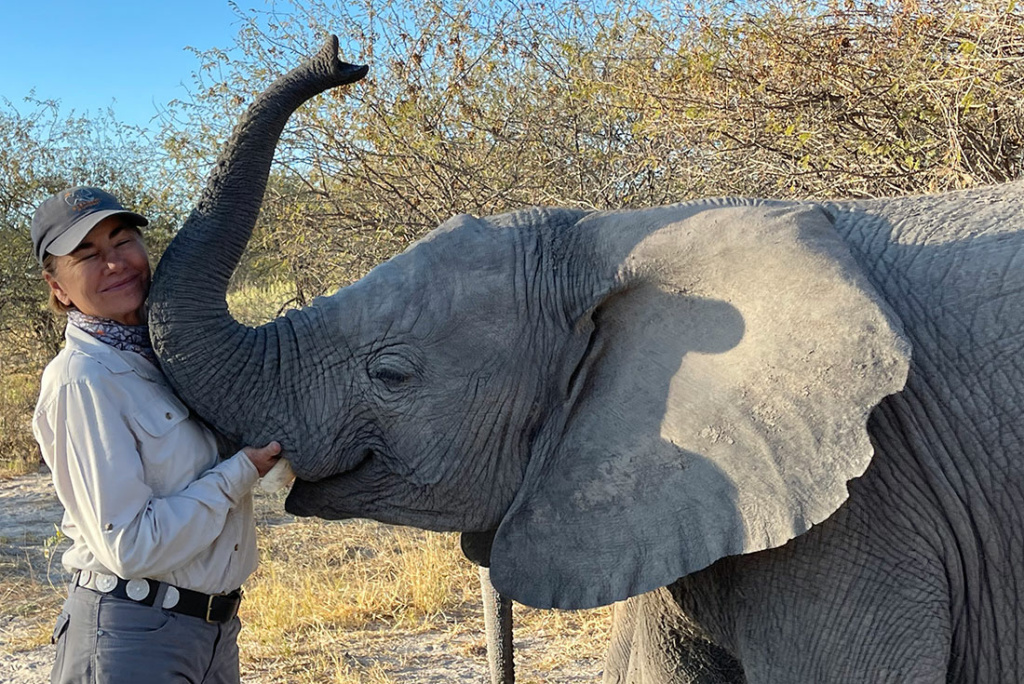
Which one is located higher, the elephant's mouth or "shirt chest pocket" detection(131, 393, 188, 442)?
"shirt chest pocket" detection(131, 393, 188, 442)

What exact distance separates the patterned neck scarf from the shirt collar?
0.6 inches

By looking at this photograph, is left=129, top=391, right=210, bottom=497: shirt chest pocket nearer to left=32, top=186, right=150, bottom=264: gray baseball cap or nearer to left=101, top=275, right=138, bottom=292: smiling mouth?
left=101, top=275, right=138, bottom=292: smiling mouth

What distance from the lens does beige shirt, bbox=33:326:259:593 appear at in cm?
242

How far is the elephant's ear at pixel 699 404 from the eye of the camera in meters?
2.07

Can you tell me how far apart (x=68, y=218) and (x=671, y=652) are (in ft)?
7.53

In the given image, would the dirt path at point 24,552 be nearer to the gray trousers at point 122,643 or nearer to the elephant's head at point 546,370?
the gray trousers at point 122,643

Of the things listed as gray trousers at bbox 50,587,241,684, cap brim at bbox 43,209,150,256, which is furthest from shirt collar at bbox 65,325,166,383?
gray trousers at bbox 50,587,241,684

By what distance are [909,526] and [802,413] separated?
446mm

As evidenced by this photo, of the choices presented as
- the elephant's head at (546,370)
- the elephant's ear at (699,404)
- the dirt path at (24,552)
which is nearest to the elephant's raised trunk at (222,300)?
the elephant's head at (546,370)

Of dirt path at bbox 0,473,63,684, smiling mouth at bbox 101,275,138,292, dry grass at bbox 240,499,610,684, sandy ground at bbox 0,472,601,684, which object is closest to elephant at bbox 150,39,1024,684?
smiling mouth at bbox 101,275,138,292

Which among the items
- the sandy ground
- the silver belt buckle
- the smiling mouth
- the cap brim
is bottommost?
the sandy ground

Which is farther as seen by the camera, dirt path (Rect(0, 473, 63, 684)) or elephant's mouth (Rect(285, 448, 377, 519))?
dirt path (Rect(0, 473, 63, 684))

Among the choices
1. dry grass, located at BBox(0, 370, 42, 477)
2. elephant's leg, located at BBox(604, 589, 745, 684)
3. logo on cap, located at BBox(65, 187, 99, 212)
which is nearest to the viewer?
logo on cap, located at BBox(65, 187, 99, 212)

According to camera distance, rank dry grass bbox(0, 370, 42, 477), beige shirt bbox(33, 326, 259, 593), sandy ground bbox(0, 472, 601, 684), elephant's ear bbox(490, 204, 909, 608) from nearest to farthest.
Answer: elephant's ear bbox(490, 204, 909, 608) < beige shirt bbox(33, 326, 259, 593) < sandy ground bbox(0, 472, 601, 684) < dry grass bbox(0, 370, 42, 477)
